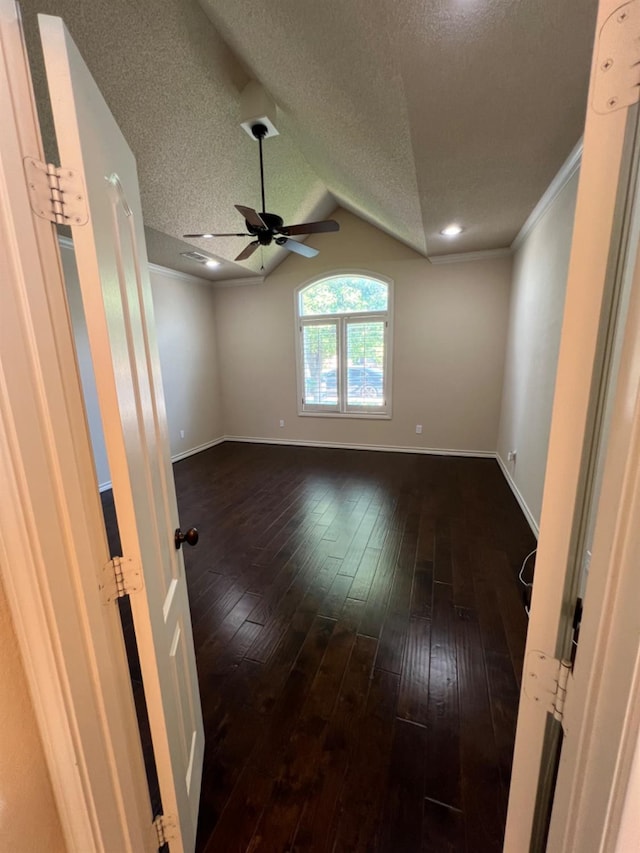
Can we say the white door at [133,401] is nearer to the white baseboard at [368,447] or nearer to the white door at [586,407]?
the white door at [586,407]

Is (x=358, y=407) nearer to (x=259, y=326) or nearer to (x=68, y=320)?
(x=259, y=326)

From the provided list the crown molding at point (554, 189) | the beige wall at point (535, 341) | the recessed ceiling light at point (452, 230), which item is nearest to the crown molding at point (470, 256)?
the beige wall at point (535, 341)

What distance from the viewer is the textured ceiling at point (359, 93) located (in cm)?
138

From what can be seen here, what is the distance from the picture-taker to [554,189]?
2588mm

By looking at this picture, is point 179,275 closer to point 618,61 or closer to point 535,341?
point 535,341

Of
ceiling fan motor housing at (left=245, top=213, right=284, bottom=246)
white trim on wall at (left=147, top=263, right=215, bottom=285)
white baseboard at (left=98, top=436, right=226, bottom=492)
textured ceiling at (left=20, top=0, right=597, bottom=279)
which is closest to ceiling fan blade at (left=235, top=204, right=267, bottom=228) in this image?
ceiling fan motor housing at (left=245, top=213, right=284, bottom=246)

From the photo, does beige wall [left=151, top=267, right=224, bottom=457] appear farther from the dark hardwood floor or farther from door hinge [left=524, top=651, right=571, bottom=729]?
door hinge [left=524, top=651, right=571, bottom=729]

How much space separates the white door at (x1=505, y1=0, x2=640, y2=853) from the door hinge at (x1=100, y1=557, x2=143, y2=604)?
81 centimetres

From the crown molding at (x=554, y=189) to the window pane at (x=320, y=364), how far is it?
2.61 meters

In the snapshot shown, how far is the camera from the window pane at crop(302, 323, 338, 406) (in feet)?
17.4

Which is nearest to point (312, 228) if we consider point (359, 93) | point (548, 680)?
point (359, 93)

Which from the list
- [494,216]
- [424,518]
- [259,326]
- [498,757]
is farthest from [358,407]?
[498,757]

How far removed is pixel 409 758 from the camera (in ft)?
4.21

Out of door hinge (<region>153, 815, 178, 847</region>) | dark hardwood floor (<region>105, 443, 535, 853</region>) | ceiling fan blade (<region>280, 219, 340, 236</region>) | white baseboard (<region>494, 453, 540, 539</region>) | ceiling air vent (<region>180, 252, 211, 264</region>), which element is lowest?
dark hardwood floor (<region>105, 443, 535, 853</region>)
